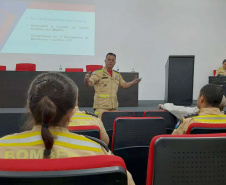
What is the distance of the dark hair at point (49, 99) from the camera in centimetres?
70

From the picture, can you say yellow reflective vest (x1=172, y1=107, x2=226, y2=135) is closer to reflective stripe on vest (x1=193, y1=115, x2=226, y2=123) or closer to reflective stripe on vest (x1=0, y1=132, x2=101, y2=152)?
reflective stripe on vest (x1=193, y1=115, x2=226, y2=123)

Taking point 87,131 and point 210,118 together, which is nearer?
point 87,131

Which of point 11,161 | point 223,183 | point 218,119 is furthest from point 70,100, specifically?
point 218,119

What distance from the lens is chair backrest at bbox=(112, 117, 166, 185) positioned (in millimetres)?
1531

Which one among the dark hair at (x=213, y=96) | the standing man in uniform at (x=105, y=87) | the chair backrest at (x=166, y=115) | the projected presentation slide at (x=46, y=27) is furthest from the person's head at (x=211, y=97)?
the projected presentation slide at (x=46, y=27)

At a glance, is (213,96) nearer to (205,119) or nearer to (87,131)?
(205,119)

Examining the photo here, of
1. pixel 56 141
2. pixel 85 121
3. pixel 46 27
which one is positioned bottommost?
pixel 85 121

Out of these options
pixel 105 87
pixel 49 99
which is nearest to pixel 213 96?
pixel 49 99

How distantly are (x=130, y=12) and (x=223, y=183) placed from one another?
6.05m

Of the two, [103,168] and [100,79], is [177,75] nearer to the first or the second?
[100,79]

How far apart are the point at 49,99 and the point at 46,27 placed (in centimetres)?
557

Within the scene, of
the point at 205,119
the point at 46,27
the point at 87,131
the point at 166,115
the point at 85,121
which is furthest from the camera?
the point at 46,27

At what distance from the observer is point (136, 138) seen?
162cm

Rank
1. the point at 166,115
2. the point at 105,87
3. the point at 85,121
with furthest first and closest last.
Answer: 1. the point at 105,87
2. the point at 166,115
3. the point at 85,121
